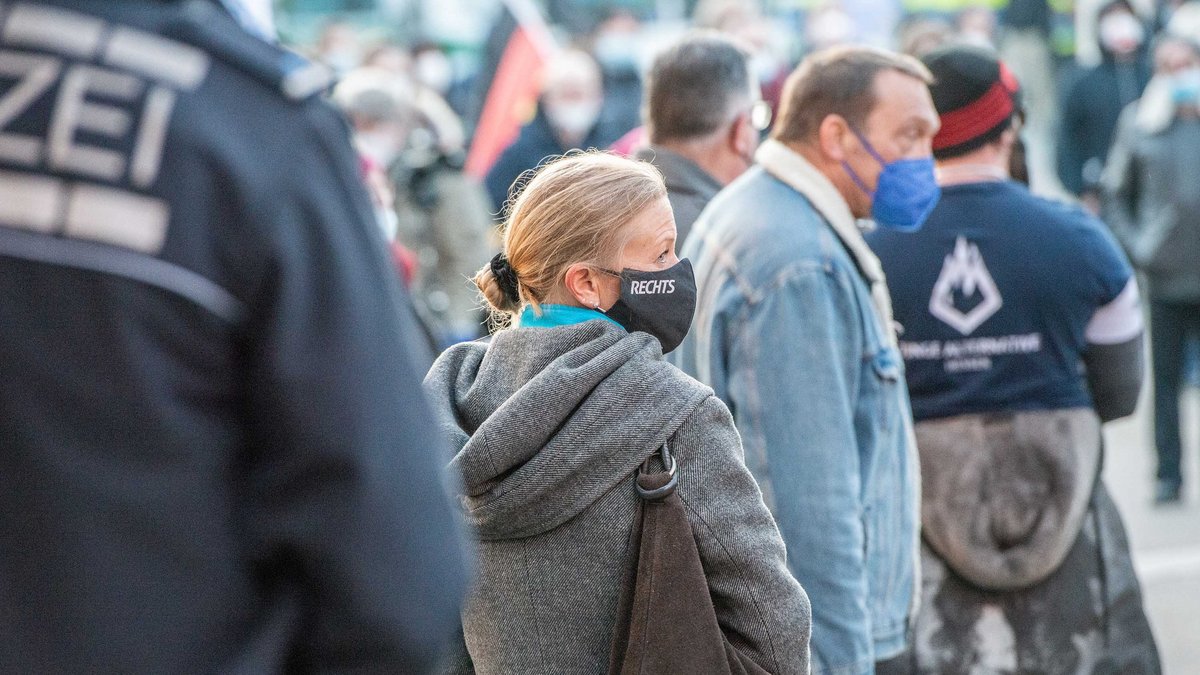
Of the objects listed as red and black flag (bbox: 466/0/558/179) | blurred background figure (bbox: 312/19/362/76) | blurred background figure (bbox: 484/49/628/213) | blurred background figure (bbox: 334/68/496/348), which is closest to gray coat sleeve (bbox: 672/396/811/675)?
blurred background figure (bbox: 334/68/496/348)

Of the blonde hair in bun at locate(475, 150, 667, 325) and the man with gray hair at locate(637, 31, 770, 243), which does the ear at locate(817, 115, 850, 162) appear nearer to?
the man with gray hair at locate(637, 31, 770, 243)

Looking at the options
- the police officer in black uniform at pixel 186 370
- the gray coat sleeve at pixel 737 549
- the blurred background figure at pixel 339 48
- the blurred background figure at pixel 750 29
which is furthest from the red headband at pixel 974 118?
the blurred background figure at pixel 339 48

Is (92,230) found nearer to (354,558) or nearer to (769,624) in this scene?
(354,558)

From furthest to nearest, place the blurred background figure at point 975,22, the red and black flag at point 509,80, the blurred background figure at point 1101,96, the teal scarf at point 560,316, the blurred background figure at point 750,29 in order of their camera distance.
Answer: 1. the blurred background figure at point 975,22
2. the blurred background figure at point 1101,96
3. the red and black flag at point 509,80
4. the blurred background figure at point 750,29
5. the teal scarf at point 560,316

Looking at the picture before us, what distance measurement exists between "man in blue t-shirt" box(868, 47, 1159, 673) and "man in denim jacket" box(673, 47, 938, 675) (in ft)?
1.06

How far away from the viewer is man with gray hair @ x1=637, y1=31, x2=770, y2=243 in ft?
13.7

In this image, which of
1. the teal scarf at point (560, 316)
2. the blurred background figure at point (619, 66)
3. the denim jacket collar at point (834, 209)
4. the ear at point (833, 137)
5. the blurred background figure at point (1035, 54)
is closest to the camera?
the teal scarf at point (560, 316)

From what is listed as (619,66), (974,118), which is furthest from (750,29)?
(974,118)

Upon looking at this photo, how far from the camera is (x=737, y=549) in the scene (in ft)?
7.75

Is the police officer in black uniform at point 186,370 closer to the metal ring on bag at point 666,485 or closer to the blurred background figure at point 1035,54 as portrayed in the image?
the metal ring on bag at point 666,485

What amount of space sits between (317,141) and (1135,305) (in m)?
2.95

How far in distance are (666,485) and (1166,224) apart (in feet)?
21.5

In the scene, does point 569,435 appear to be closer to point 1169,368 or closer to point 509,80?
point 1169,368

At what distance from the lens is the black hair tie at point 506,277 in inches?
103
